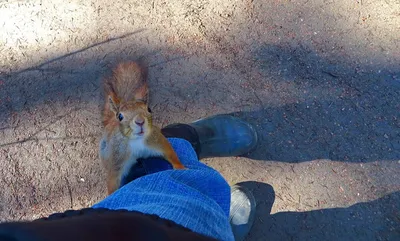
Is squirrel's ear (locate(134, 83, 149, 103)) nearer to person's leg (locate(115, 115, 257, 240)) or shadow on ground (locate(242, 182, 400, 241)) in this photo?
person's leg (locate(115, 115, 257, 240))

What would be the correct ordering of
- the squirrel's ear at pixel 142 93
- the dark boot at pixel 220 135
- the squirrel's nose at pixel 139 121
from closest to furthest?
the squirrel's nose at pixel 139 121 → the squirrel's ear at pixel 142 93 → the dark boot at pixel 220 135

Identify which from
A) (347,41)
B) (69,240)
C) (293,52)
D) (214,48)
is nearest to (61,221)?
(69,240)

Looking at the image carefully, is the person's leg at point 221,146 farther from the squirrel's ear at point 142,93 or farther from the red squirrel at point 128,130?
the squirrel's ear at point 142,93

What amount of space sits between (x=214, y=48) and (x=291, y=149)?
0.61 meters

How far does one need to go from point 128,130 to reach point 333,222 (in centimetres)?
98

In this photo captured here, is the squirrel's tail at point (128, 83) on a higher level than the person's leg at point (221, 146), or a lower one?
higher

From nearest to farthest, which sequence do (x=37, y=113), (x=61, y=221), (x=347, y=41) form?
(x=61, y=221)
(x=347, y=41)
(x=37, y=113)

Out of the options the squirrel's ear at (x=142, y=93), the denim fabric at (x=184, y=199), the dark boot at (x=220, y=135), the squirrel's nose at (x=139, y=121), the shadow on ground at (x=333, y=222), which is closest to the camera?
the denim fabric at (x=184, y=199)

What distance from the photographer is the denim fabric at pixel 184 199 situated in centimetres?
116

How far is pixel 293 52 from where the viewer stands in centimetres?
186

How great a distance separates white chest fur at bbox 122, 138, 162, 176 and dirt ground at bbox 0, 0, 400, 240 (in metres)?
0.35

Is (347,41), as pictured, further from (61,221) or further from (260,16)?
(61,221)

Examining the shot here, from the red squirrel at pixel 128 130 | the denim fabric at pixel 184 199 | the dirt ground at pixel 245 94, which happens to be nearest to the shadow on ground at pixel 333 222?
the dirt ground at pixel 245 94

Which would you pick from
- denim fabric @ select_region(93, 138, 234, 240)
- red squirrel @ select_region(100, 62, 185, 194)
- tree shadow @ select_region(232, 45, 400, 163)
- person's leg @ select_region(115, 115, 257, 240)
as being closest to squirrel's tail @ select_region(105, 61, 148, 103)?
red squirrel @ select_region(100, 62, 185, 194)
